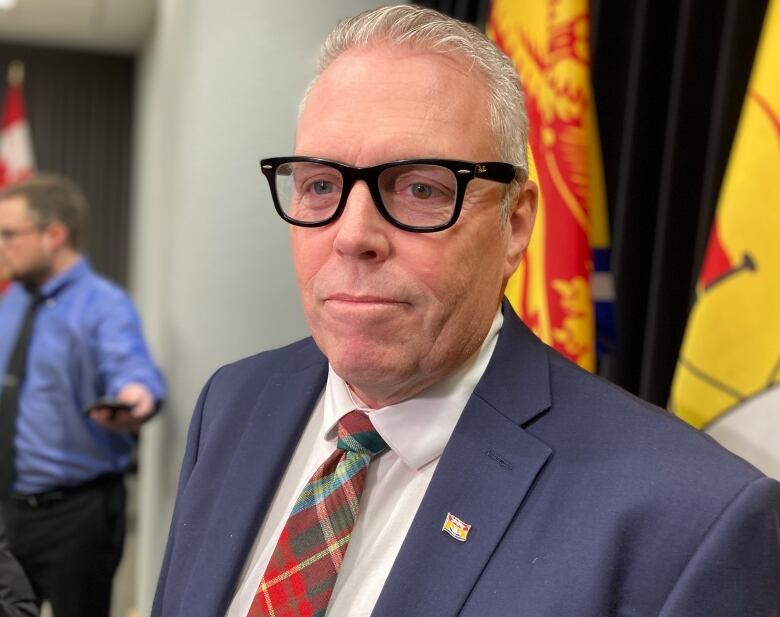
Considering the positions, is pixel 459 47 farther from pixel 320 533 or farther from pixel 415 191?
pixel 320 533

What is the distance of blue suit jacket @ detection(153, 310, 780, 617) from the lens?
2.30ft

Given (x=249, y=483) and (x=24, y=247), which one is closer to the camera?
(x=249, y=483)

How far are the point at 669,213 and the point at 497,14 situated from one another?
0.54m

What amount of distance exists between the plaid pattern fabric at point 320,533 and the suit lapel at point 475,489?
0.09 meters

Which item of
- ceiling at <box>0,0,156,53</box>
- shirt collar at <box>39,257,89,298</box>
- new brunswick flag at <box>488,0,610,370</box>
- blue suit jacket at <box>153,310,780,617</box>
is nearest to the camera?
blue suit jacket at <box>153,310,780,617</box>

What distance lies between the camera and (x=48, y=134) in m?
5.90

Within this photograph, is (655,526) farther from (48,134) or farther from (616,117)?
(48,134)

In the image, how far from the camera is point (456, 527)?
2.58ft

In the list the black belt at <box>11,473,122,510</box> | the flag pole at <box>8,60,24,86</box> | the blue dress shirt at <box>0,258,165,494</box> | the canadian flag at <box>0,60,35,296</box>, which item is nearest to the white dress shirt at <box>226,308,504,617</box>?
the blue dress shirt at <box>0,258,165,494</box>

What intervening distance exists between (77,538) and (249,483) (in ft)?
6.03

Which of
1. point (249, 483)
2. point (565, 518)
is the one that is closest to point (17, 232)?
point (249, 483)

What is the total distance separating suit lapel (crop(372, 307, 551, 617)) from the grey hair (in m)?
0.18

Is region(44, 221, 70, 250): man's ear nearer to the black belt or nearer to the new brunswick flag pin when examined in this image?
the black belt

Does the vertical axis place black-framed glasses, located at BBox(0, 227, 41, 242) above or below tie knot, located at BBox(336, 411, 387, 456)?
below
